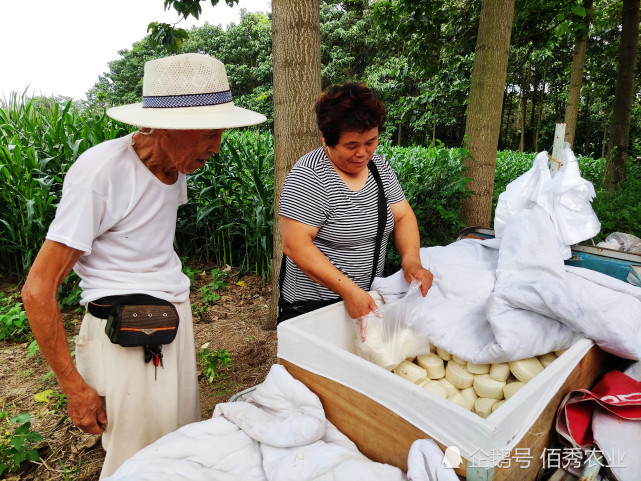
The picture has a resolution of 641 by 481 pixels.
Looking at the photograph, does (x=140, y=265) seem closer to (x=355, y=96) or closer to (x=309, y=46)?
(x=355, y=96)

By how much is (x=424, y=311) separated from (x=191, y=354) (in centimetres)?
88

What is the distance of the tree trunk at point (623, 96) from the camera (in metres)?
5.99

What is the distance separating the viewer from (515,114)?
3188 cm

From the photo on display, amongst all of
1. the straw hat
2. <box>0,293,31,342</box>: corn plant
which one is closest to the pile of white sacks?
the straw hat

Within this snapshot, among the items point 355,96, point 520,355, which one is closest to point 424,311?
point 520,355

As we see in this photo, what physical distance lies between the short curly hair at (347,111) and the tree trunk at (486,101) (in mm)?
2272

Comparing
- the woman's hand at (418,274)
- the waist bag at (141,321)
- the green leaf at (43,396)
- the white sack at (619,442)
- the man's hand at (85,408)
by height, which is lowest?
the green leaf at (43,396)

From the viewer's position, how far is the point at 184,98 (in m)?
1.22

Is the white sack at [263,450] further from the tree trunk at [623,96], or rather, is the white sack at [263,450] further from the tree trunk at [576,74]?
the tree trunk at [623,96]

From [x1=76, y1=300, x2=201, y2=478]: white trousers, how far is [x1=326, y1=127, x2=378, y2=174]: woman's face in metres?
0.78

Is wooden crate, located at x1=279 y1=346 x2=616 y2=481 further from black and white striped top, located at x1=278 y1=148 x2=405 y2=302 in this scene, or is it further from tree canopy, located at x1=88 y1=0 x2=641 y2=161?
tree canopy, located at x1=88 y1=0 x2=641 y2=161

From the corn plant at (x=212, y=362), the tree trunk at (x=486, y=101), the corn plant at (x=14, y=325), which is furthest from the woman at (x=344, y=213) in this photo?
the corn plant at (x=14, y=325)

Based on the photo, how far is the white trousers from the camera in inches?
52.1

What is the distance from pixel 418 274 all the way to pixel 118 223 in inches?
40.9
